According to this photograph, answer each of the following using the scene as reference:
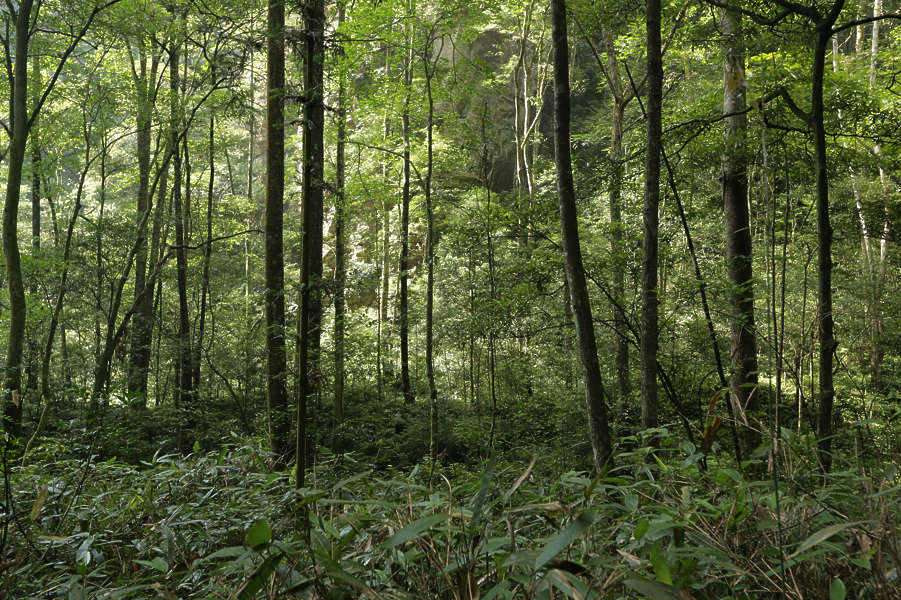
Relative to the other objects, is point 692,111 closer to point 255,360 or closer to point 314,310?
point 314,310

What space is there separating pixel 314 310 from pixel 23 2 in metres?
6.85

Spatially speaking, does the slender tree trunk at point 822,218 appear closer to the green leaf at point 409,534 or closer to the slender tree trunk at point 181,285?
the green leaf at point 409,534

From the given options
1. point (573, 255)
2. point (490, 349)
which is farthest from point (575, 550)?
point (490, 349)

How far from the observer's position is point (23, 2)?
800 centimetres

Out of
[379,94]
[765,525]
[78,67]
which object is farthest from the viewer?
[78,67]

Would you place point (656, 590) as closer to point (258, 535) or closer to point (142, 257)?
point (258, 535)

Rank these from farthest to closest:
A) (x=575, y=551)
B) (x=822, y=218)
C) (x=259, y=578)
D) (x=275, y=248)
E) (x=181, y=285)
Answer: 1. (x=181, y=285)
2. (x=275, y=248)
3. (x=822, y=218)
4. (x=575, y=551)
5. (x=259, y=578)

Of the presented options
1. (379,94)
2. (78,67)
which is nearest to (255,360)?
(379,94)

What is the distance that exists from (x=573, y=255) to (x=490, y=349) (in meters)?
5.89

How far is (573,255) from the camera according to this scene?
3830 millimetres

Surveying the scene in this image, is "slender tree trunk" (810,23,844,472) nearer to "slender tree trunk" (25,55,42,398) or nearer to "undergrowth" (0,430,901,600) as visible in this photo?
"undergrowth" (0,430,901,600)

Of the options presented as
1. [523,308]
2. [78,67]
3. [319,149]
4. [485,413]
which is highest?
[78,67]

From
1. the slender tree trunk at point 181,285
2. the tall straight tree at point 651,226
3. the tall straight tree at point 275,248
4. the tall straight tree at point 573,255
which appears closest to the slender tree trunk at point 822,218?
the tall straight tree at point 651,226

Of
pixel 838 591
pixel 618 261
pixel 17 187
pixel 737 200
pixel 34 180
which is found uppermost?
pixel 34 180
